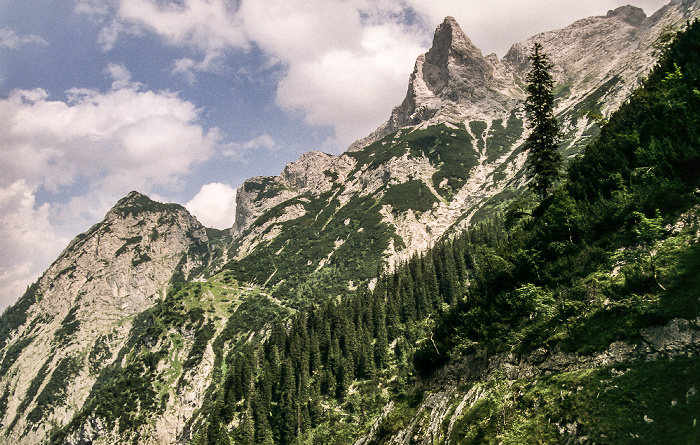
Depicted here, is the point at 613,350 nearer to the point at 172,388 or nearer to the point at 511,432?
the point at 511,432

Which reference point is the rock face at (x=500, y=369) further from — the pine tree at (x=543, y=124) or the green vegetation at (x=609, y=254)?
the pine tree at (x=543, y=124)

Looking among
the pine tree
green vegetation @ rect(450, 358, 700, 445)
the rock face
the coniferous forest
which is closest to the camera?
green vegetation @ rect(450, 358, 700, 445)

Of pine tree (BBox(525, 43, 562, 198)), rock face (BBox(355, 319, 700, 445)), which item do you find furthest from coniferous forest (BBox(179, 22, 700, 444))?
pine tree (BBox(525, 43, 562, 198))

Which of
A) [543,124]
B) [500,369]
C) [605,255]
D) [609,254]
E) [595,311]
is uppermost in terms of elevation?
[543,124]

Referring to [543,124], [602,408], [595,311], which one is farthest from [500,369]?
[543,124]

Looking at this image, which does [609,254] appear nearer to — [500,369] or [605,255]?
[605,255]

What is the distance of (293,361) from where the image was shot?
120688mm

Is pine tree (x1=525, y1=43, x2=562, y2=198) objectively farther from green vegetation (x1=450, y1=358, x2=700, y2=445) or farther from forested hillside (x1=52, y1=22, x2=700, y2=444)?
green vegetation (x1=450, y1=358, x2=700, y2=445)

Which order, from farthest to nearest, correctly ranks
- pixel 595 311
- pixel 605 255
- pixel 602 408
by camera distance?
pixel 605 255 < pixel 595 311 < pixel 602 408

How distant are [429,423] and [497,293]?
1073 cm

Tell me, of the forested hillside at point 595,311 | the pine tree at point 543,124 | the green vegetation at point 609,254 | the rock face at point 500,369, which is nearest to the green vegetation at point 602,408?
the forested hillside at point 595,311

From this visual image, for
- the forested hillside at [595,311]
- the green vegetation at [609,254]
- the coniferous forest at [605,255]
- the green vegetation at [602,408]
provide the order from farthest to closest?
the green vegetation at [609,254], the coniferous forest at [605,255], the forested hillside at [595,311], the green vegetation at [602,408]

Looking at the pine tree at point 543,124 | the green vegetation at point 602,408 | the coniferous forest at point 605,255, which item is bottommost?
the green vegetation at point 602,408

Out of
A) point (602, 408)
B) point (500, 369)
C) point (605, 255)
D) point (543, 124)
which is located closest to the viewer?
point (602, 408)
